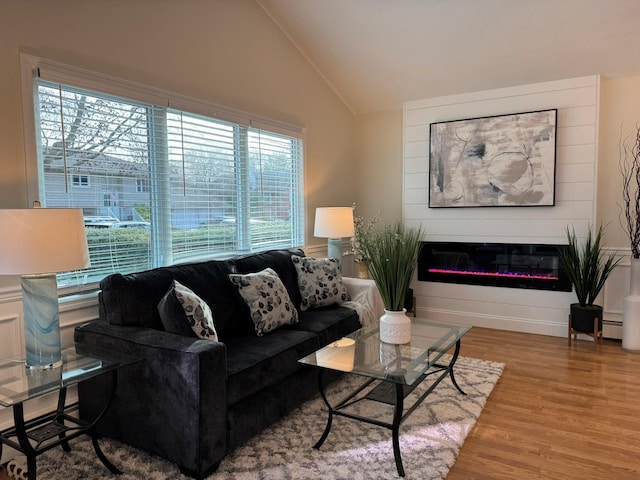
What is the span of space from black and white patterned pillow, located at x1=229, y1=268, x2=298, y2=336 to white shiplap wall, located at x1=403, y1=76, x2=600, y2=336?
244cm

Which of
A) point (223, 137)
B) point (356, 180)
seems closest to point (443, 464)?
point (223, 137)

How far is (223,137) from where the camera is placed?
12.2ft

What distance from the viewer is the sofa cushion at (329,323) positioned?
310 cm

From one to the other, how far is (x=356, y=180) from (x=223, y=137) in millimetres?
2273

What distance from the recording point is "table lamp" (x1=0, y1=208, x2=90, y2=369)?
1.88 m

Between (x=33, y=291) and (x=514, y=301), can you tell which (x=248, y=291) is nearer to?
(x=33, y=291)

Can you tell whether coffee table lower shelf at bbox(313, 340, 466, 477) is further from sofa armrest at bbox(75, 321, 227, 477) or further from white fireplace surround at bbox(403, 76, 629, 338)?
white fireplace surround at bbox(403, 76, 629, 338)

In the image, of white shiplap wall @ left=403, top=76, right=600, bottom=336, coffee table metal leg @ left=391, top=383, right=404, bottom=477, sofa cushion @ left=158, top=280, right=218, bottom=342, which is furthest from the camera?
white shiplap wall @ left=403, top=76, right=600, bottom=336

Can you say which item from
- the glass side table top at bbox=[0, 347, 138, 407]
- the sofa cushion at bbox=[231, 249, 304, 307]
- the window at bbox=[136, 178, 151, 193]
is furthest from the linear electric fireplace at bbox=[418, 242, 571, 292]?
the glass side table top at bbox=[0, 347, 138, 407]

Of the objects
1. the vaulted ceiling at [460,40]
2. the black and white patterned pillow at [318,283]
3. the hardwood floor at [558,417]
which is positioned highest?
the vaulted ceiling at [460,40]

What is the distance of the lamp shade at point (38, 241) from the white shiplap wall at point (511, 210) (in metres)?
3.82

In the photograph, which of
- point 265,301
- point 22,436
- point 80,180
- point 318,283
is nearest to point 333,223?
point 318,283

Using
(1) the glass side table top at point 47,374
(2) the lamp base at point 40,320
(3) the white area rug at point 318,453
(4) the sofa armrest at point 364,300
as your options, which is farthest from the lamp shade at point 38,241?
(4) the sofa armrest at point 364,300

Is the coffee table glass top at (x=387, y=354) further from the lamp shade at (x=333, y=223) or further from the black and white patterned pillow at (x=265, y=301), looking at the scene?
the lamp shade at (x=333, y=223)
